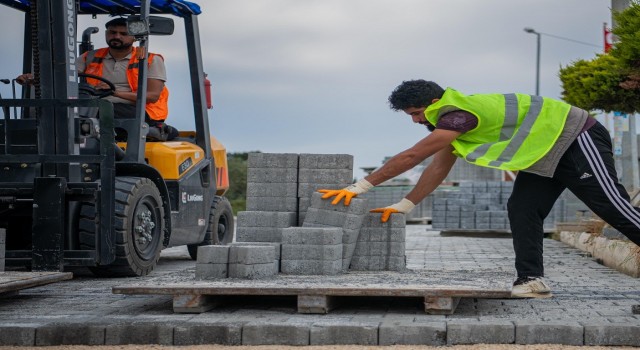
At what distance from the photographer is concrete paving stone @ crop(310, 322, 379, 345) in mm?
6197

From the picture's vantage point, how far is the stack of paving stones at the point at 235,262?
291 inches

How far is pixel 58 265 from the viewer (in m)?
8.27

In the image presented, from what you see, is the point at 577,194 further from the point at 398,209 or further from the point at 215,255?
the point at 215,255

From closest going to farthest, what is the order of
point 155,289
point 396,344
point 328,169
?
point 396,344, point 155,289, point 328,169

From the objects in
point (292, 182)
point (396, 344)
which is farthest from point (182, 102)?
point (396, 344)

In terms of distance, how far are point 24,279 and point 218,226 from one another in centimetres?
569

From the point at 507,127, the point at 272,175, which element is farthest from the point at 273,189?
the point at 507,127

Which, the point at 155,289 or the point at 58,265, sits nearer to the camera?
the point at 155,289

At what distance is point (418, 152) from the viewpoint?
285 inches

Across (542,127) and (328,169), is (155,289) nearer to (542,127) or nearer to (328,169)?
(328,169)

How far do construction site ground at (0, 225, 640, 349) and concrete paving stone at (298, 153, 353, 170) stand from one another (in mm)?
1454

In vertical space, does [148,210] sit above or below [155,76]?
below

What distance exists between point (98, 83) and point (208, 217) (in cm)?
266

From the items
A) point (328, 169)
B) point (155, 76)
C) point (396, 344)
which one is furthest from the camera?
point (155, 76)
